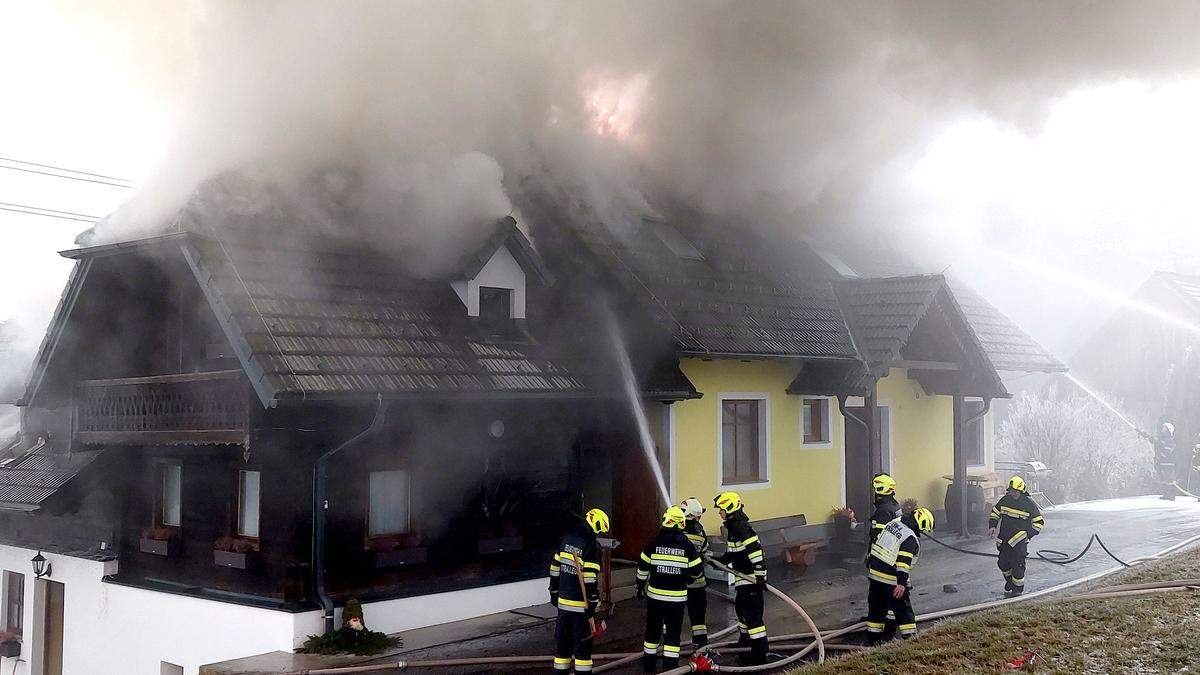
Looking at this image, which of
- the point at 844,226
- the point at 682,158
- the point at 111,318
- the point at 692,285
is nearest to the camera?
the point at 111,318

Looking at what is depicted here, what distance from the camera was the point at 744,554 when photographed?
1021 centimetres

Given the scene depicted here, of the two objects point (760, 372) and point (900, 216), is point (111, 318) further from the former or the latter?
point (900, 216)

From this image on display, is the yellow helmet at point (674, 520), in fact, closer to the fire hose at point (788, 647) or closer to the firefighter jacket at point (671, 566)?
the firefighter jacket at point (671, 566)

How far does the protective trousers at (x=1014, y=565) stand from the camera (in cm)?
1315

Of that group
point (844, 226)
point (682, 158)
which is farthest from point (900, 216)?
point (682, 158)

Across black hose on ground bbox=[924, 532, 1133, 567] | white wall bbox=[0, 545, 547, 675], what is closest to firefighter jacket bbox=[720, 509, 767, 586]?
white wall bbox=[0, 545, 547, 675]

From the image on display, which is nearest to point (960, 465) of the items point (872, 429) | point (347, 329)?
point (872, 429)

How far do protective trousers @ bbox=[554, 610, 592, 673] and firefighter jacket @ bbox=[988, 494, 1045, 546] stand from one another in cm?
655

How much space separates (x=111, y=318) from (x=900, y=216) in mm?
15941

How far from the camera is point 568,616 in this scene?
377 inches

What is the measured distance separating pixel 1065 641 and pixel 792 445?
24.8ft

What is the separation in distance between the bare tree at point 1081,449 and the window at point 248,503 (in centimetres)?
2428

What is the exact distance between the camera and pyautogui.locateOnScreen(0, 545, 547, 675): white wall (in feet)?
36.2

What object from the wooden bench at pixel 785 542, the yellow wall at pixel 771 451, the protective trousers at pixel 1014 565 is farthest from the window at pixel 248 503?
the protective trousers at pixel 1014 565
